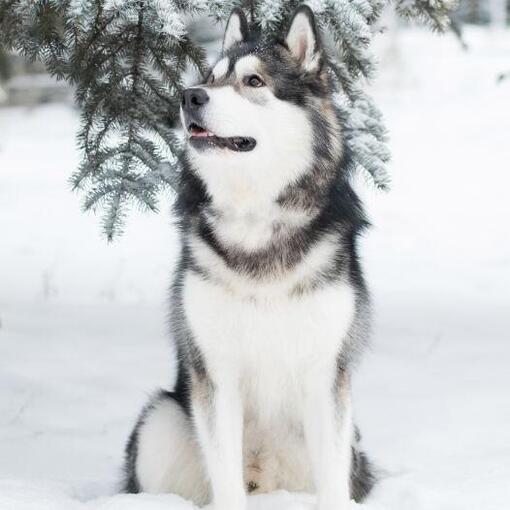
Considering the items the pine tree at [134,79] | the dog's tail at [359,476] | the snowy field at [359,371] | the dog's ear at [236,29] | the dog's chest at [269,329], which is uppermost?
the dog's ear at [236,29]

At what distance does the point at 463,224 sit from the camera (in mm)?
9758

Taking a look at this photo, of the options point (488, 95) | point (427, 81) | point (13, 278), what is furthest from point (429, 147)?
point (13, 278)

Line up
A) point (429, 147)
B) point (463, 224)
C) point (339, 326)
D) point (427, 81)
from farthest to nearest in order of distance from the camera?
point (427, 81), point (429, 147), point (463, 224), point (339, 326)

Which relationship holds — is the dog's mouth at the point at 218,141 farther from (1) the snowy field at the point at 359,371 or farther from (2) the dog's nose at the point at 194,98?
(1) the snowy field at the point at 359,371

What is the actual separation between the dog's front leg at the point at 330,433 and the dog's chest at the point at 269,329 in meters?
0.07

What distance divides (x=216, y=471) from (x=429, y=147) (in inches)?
471

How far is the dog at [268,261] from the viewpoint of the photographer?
307 centimetres

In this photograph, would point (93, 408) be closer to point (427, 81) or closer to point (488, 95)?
point (488, 95)

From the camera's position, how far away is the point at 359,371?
514cm

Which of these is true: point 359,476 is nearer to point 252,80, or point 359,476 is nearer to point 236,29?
point 252,80

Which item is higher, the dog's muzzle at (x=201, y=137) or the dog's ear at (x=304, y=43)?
the dog's ear at (x=304, y=43)

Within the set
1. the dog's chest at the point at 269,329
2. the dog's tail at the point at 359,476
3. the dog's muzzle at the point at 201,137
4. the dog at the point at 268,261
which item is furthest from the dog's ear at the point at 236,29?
the dog's tail at the point at 359,476

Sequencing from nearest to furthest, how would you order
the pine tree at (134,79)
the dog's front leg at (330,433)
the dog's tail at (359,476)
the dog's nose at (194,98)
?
the dog's nose at (194,98) < the dog's front leg at (330,433) < the dog's tail at (359,476) < the pine tree at (134,79)

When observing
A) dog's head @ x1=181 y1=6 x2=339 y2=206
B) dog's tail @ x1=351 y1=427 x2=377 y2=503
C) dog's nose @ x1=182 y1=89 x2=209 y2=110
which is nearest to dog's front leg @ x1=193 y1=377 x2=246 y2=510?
dog's tail @ x1=351 y1=427 x2=377 y2=503
